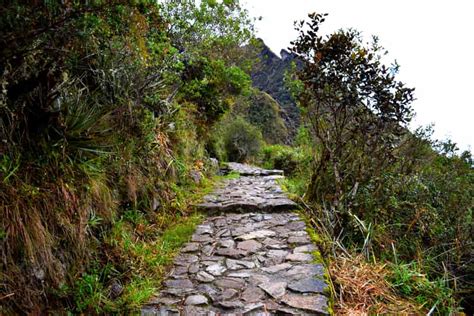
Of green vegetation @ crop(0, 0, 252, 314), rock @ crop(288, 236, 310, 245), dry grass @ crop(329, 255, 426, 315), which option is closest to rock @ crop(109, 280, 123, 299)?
green vegetation @ crop(0, 0, 252, 314)

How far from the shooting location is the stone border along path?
224cm

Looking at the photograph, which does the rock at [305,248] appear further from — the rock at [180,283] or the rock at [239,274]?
the rock at [180,283]

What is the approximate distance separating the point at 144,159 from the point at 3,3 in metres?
2.45

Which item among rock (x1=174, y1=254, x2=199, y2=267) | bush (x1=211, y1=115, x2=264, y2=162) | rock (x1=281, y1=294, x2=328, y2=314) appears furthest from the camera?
bush (x1=211, y1=115, x2=264, y2=162)

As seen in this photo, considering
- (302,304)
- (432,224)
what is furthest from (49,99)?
(432,224)

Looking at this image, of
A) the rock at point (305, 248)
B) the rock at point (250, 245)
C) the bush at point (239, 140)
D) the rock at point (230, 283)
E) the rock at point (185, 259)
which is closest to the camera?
the rock at point (230, 283)

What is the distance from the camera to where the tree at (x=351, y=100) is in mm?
3893

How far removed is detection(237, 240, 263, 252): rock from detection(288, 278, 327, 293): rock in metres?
0.78

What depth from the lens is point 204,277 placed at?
8.88 feet

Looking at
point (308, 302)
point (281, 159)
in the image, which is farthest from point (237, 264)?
point (281, 159)

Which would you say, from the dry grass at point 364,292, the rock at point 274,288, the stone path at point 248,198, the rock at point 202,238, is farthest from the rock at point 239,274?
the stone path at point 248,198

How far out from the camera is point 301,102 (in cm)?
436

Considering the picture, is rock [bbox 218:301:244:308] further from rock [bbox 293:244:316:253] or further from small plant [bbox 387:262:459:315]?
small plant [bbox 387:262:459:315]

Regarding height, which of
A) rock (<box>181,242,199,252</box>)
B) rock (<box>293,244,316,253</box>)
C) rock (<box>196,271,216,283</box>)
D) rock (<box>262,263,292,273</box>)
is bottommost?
rock (<box>196,271,216,283</box>)
